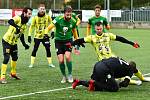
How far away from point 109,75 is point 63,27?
2.55 metres

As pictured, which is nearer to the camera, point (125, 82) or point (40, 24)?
point (125, 82)

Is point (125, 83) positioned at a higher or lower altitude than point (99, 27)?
lower

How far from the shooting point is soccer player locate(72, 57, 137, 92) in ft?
38.6

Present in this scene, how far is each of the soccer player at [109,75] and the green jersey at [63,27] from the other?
79.7 inches

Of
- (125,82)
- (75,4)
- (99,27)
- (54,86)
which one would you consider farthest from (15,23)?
(75,4)

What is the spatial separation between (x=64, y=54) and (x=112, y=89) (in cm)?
247

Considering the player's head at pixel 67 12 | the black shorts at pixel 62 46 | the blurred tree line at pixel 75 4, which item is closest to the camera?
the player's head at pixel 67 12

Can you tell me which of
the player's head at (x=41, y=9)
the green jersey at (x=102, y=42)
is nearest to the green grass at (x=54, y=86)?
the green jersey at (x=102, y=42)

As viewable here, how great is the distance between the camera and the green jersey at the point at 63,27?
13680 mm

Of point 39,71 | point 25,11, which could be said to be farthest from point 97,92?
point 39,71

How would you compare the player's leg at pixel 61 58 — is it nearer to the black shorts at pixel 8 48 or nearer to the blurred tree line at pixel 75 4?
the black shorts at pixel 8 48

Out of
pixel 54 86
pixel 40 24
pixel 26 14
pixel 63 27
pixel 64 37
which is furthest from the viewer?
pixel 40 24

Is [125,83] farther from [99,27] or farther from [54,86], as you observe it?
[54,86]

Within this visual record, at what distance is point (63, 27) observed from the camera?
45.2 ft
